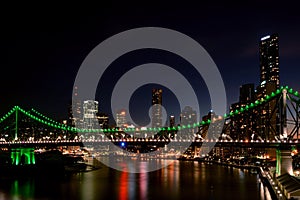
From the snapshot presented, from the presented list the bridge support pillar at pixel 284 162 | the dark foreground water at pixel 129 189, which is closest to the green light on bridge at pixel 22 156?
the dark foreground water at pixel 129 189

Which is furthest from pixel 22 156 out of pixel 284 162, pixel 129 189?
pixel 284 162

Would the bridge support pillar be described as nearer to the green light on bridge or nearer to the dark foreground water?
the dark foreground water

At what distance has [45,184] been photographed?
4253 centimetres

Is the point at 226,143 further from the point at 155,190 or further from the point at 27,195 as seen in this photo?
the point at 27,195

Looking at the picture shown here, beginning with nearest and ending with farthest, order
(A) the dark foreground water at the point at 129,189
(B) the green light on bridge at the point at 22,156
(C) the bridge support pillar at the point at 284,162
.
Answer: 1. (A) the dark foreground water at the point at 129,189
2. (C) the bridge support pillar at the point at 284,162
3. (B) the green light on bridge at the point at 22,156

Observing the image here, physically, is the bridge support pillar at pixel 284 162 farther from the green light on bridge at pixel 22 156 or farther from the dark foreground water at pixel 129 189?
the green light on bridge at pixel 22 156

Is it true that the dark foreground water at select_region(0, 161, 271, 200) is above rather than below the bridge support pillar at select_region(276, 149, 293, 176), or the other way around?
below

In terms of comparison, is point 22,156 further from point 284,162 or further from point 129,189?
point 284,162

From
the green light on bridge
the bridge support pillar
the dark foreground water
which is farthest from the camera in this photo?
the green light on bridge

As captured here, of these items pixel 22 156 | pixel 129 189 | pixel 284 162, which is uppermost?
pixel 284 162

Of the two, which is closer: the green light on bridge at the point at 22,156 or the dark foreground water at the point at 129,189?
the dark foreground water at the point at 129,189

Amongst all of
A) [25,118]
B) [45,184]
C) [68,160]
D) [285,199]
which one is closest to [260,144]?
[285,199]

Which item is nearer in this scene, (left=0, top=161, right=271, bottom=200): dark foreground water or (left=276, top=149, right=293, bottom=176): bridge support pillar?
(left=0, top=161, right=271, bottom=200): dark foreground water

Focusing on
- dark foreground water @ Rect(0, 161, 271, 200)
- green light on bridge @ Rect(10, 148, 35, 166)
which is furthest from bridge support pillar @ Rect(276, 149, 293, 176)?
green light on bridge @ Rect(10, 148, 35, 166)
